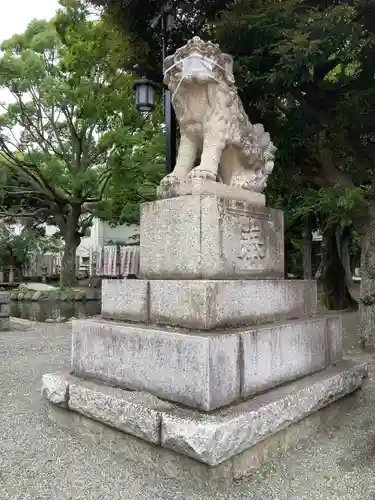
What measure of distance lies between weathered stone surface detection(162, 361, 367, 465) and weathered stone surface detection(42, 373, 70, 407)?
3.54 ft

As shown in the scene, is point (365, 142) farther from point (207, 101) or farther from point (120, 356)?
point (120, 356)

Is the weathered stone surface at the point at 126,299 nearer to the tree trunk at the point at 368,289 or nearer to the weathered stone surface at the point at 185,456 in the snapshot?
the weathered stone surface at the point at 185,456

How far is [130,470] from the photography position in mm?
2559

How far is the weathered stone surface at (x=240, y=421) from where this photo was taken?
7.41 ft

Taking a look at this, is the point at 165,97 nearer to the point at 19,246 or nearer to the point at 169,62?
the point at 169,62

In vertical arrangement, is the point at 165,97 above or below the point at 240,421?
above

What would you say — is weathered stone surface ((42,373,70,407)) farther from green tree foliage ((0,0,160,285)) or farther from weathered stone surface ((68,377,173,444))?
green tree foliage ((0,0,160,285))

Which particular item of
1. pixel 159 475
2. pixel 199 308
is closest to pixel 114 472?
pixel 159 475

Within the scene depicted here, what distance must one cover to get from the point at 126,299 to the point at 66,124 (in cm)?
1679

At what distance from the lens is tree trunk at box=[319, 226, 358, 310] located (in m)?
12.2

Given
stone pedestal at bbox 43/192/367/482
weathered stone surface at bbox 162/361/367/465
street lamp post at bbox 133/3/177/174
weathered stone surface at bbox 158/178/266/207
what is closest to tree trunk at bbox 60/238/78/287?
street lamp post at bbox 133/3/177/174

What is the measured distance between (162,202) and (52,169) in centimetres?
1575


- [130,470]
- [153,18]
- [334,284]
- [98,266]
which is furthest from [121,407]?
[98,266]

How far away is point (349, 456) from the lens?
279 centimetres
